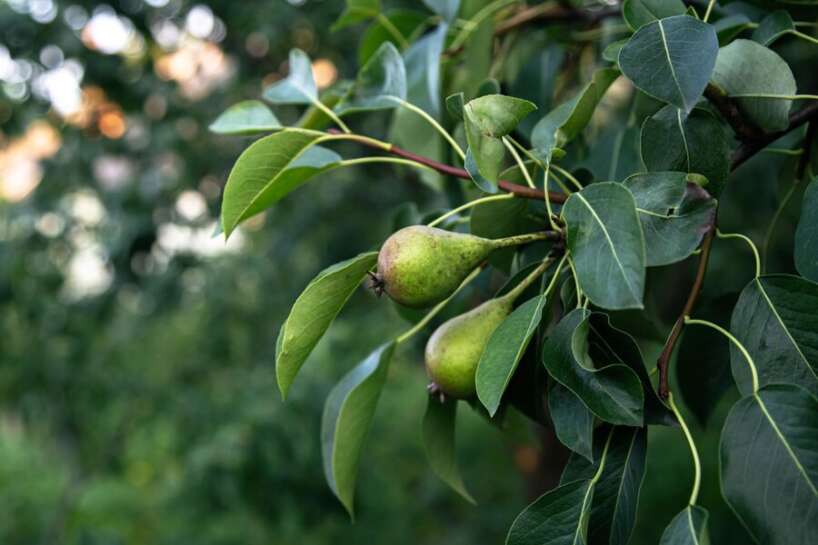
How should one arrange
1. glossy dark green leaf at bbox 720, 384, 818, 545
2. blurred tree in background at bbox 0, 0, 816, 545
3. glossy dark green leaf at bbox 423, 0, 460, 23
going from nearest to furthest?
glossy dark green leaf at bbox 720, 384, 818, 545, glossy dark green leaf at bbox 423, 0, 460, 23, blurred tree in background at bbox 0, 0, 816, 545

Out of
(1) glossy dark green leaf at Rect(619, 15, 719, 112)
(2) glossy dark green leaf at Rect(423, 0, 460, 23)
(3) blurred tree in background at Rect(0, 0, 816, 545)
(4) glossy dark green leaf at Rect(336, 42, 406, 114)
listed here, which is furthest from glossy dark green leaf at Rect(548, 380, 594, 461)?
(3) blurred tree in background at Rect(0, 0, 816, 545)

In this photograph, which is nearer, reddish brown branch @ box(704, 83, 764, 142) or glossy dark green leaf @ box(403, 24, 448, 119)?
reddish brown branch @ box(704, 83, 764, 142)

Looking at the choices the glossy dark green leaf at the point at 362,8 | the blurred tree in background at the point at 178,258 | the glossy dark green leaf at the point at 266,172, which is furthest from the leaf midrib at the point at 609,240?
the blurred tree in background at the point at 178,258

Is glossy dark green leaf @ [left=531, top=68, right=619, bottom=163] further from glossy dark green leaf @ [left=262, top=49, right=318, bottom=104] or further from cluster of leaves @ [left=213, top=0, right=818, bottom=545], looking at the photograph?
glossy dark green leaf @ [left=262, top=49, right=318, bottom=104]

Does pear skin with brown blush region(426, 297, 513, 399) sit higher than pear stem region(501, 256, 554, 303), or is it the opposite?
pear stem region(501, 256, 554, 303)

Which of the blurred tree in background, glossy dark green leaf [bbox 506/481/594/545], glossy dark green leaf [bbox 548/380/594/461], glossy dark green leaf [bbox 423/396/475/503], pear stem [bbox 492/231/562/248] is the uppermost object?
pear stem [bbox 492/231/562/248]

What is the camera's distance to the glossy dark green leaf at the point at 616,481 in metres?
0.58

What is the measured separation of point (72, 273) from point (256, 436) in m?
0.73

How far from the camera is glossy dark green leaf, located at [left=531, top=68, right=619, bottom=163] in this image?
26.3 inches

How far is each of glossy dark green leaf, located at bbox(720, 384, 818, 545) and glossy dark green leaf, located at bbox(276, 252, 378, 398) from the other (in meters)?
0.27

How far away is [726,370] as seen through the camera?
799 millimetres

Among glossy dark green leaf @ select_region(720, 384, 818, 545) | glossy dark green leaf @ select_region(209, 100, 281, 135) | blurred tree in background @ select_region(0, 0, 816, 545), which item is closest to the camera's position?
glossy dark green leaf @ select_region(720, 384, 818, 545)

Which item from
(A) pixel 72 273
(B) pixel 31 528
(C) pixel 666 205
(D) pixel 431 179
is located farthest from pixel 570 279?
(B) pixel 31 528

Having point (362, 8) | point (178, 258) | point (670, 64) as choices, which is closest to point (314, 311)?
point (670, 64)
